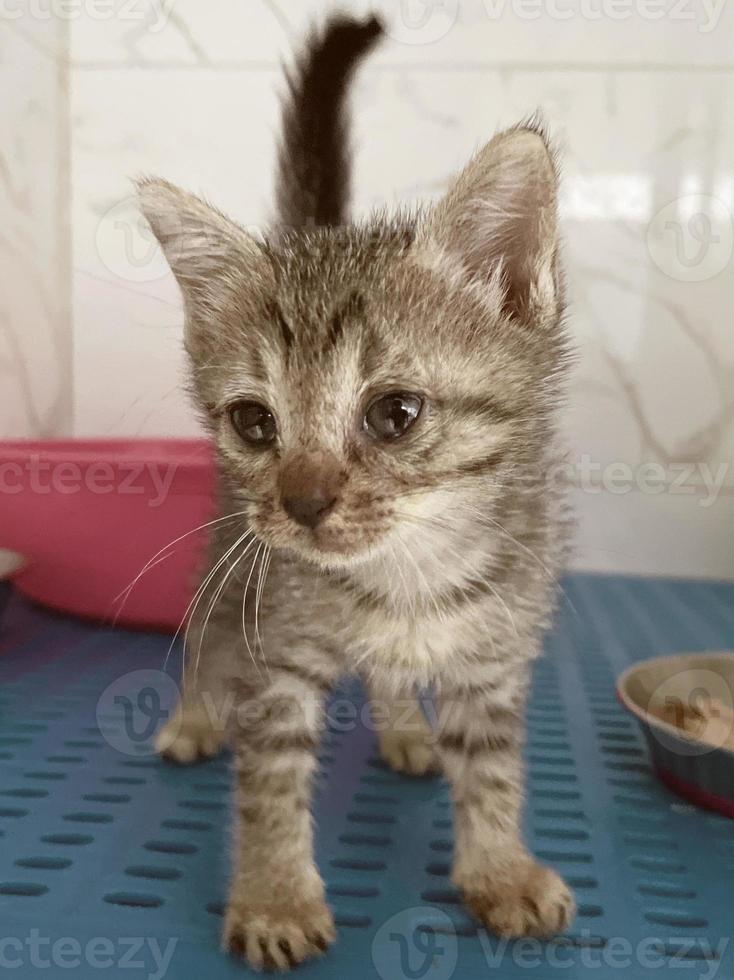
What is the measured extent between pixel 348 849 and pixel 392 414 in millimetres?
378

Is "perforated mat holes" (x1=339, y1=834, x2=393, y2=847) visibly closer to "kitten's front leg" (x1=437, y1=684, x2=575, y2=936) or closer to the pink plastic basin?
"kitten's front leg" (x1=437, y1=684, x2=575, y2=936)

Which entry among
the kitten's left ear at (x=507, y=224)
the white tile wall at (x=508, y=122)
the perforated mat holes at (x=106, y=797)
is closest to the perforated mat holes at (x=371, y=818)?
the perforated mat holes at (x=106, y=797)

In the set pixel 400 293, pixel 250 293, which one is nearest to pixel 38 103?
pixel 250 293

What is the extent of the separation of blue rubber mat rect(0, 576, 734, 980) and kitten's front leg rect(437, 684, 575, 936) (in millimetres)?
16

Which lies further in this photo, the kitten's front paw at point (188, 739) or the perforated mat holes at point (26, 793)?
the kitten's front paw at point (188, 739)

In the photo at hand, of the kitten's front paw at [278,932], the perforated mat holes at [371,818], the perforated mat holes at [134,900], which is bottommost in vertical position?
the perforated mat holes at [371,818]

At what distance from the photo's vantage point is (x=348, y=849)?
722 millimetres

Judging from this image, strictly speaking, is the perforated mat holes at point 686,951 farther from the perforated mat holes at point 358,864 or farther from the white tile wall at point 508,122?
the white tile wall at point 508,122

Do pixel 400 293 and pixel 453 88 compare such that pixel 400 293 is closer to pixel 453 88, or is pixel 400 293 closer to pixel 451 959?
pixel 451 959

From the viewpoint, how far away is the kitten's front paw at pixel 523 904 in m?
0.62

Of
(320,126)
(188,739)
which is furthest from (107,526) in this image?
(320,126)

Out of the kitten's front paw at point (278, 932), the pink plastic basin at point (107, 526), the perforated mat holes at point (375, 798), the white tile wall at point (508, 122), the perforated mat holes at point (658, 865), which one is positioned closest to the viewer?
the kitten's front paw at point (278, 932)

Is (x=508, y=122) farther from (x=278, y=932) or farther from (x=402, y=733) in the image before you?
(x=278, y=932)

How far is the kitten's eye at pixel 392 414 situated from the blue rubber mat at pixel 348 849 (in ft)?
1.18
